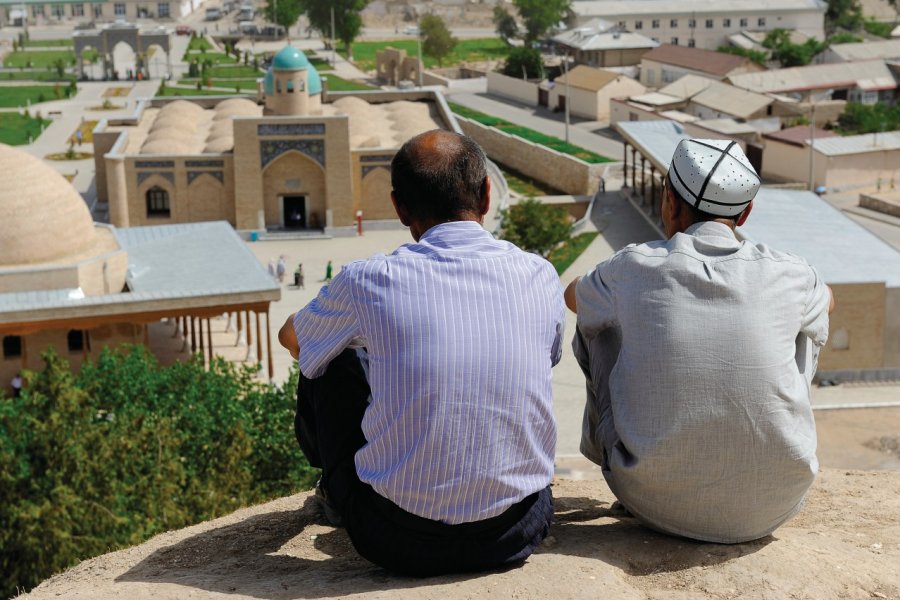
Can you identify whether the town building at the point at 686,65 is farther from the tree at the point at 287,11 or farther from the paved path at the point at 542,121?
the tree at the point at 287,11

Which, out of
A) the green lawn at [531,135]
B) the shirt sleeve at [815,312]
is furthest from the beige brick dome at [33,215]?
the green lawn at [531,135]

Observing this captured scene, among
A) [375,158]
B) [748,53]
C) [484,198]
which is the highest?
[484,198]

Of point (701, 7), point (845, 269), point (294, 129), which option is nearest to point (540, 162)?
point (294, 129)

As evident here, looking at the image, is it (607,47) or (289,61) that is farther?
(607,47)

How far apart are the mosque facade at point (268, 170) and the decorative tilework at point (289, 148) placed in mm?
25

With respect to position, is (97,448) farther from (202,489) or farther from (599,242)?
(599,242)

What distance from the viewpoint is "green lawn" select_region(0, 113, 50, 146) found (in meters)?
45.7

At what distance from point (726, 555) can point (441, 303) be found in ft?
4.47

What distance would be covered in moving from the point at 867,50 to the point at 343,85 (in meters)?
22.3

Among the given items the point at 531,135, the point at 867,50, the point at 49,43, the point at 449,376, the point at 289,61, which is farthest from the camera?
the point at 49,43

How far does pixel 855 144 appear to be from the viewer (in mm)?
36719

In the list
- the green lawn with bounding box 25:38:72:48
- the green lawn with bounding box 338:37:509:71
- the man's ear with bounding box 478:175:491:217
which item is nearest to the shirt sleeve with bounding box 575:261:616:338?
the man's ear with bounding box 478:175:491:217

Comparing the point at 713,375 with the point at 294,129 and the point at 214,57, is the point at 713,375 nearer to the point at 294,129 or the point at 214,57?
the point at 294,129

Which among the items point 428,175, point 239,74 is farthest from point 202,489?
point 239,74
